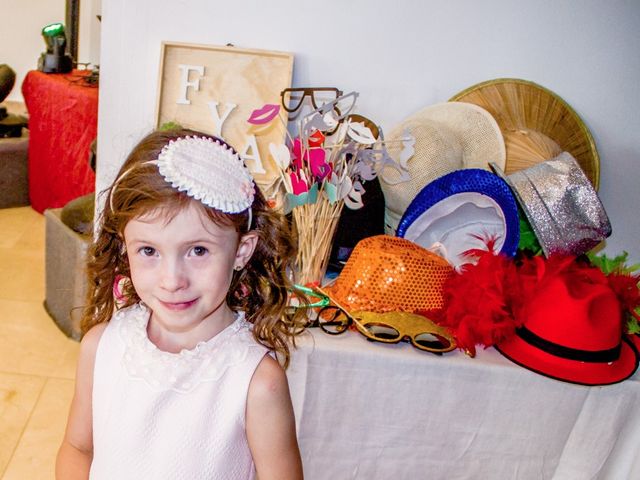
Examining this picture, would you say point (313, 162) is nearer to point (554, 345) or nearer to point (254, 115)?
point (254, 115)

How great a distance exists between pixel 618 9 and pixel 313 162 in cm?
106

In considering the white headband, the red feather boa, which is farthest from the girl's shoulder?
the red feather boa

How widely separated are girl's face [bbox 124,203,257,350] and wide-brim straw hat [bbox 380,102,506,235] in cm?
87

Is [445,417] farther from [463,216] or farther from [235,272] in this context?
[235,272]

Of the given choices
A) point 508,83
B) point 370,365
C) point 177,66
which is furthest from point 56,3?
point 370,365

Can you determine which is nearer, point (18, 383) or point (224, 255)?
point (224, 255)

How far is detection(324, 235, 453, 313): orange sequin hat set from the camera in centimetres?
139

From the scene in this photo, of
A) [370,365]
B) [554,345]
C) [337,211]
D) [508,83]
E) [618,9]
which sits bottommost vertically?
[370,365]

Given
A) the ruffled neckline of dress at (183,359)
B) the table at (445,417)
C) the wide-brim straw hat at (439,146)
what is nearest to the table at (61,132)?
the wide-brim straw hat at (439,146)

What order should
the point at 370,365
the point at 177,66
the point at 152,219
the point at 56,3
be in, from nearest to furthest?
the point at 152,219, the point at 370,365, the point at 177,66, the point at 56,3

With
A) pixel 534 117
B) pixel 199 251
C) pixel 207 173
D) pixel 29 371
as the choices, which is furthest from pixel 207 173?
pixel 29 371

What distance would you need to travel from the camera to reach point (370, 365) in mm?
1321

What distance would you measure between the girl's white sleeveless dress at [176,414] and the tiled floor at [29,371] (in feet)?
3.11

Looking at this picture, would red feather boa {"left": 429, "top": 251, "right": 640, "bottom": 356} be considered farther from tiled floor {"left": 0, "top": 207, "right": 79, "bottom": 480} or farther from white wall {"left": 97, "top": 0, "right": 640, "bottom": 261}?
tiled floor {"left": 0, "top": 207, "right": 79, "bottom": 480}
